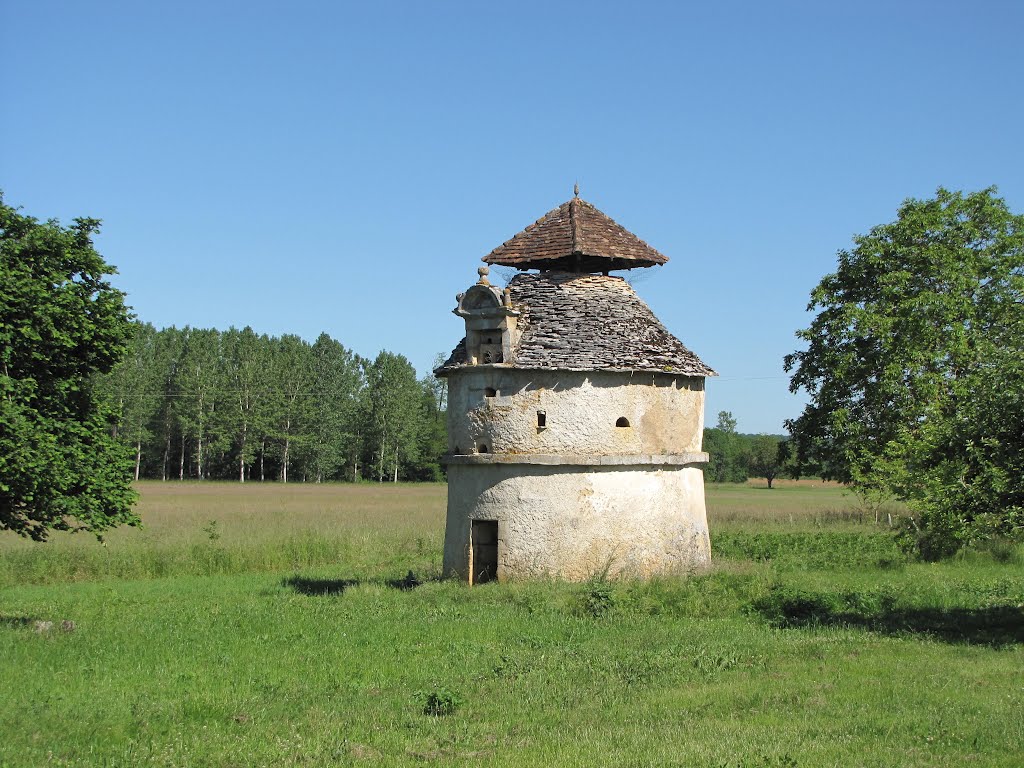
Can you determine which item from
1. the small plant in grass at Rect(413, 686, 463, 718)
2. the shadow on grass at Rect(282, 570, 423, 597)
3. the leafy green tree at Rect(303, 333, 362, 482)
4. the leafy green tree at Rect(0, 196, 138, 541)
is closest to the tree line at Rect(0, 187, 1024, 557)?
the leafy green tree at Rect(0, 196, 138, 541)

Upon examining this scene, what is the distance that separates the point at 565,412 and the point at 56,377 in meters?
9.98

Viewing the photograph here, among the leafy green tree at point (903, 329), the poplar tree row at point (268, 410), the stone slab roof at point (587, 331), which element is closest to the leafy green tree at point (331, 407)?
the poplar tree row at point (268, 410)

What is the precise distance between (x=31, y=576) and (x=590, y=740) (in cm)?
2025

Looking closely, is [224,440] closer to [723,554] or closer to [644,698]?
[723,554]

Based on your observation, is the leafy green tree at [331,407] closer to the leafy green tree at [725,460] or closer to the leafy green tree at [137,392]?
the leafy green tree at [137,392]

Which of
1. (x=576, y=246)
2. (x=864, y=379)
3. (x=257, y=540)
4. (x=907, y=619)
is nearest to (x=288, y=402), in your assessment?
(x=257, y=540)

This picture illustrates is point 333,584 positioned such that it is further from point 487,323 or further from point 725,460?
point 725,460

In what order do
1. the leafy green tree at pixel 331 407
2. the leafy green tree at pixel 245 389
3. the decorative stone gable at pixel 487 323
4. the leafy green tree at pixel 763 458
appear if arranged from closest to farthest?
the decorative stone gable at pixel 487 323 < the leafy green tree at pixel 245 389 < the leafy green tree at pixel 331 407 < the leafy green tree at pixel 763 458

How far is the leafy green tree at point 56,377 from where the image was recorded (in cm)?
1711

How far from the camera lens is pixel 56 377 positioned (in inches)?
742

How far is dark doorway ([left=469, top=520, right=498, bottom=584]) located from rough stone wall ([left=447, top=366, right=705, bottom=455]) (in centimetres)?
168

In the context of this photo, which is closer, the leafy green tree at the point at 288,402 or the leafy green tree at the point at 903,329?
the leafy green tree at the point at 903,329

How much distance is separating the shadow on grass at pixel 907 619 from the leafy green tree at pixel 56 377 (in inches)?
470

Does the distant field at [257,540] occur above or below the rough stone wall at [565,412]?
below
